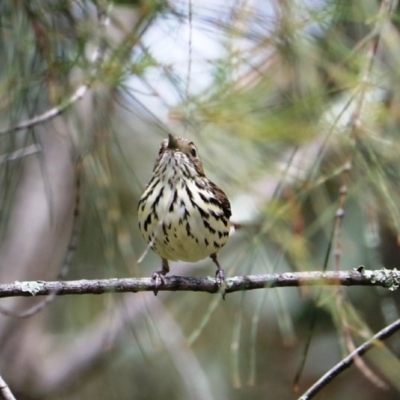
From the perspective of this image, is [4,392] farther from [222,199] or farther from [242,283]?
[222,199]

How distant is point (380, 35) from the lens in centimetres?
226

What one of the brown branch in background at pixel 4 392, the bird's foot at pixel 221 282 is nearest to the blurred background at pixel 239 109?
the bird's foot at pixel 221 282

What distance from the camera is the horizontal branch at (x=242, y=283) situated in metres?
2.09

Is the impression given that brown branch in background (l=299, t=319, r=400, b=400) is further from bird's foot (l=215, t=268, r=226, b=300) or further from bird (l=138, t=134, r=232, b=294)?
bird (l=138, t=134, r=232, b=294)

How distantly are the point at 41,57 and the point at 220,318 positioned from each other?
2373 millimetres

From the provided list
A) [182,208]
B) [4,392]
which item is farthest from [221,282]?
[4,392]

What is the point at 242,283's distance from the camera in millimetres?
2188

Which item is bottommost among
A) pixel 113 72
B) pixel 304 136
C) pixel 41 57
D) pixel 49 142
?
pixel 304 136

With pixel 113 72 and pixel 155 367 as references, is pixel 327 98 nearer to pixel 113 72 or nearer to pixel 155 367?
pixel 113 72

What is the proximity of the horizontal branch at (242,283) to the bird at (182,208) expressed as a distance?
16.3 inches

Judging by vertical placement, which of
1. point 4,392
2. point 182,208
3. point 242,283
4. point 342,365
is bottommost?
point 342,365

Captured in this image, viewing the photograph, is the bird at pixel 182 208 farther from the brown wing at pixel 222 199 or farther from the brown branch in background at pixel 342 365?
the brown branch in background at pixel 342 365

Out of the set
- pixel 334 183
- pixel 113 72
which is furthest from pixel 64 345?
pixel 113 72

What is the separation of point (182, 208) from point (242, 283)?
515 millimetres
